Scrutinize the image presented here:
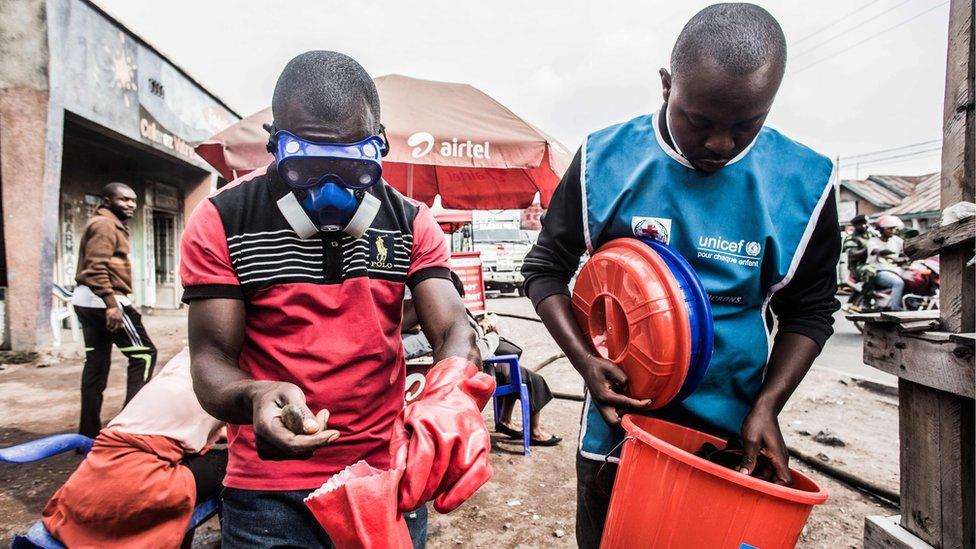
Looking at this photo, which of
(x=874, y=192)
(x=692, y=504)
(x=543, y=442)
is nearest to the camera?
(x=692, y=504)

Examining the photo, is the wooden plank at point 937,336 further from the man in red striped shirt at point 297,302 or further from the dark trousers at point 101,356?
the dark trousers at point 101,356

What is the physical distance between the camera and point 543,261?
1.70 metres

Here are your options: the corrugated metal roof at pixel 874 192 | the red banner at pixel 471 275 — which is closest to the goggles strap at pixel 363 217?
the red banner at pixel 471 275

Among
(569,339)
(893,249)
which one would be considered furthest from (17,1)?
(893,249)

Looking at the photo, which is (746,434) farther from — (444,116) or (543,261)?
(444,116)

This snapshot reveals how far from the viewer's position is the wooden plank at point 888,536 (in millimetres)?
1809

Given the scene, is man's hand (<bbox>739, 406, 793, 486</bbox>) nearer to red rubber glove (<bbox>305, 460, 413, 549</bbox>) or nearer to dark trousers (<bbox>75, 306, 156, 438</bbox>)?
red rubber glove (<bbox>305, 460, 413, 549</bbox>)

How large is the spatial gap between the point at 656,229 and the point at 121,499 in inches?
83.4

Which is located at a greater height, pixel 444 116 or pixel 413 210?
pixel 444 116

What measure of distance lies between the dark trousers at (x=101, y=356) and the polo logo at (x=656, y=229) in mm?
4506

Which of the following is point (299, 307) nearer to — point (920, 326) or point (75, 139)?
point (920, 326)

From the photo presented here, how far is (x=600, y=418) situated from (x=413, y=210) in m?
0.82

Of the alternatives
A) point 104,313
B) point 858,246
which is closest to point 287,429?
point 104,313

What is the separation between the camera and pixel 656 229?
151cm
